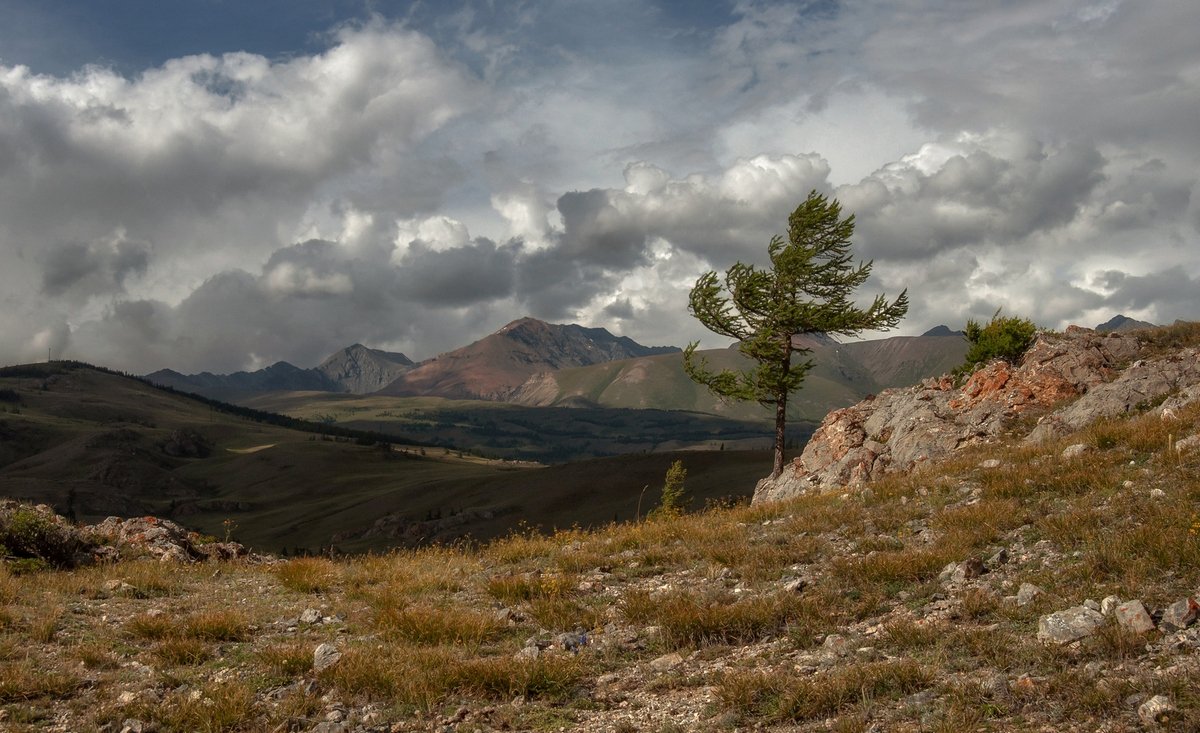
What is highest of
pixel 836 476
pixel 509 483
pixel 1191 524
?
pixel 1191 524

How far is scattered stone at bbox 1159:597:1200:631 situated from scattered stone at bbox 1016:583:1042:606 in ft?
4.15

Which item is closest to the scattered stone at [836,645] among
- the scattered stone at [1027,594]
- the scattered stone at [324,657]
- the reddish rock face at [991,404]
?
the scattered stone at [1027,594]

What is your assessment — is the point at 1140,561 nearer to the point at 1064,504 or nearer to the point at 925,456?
the point at 1064,504

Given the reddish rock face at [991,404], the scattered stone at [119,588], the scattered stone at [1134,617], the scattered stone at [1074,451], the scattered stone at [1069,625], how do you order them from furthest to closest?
1. the reddish rock face at [991,404]
2. the scattered stone at [1074,451]
3. the scattered stone at [119,588]
4. the scattered stone at [1069,625]
5. the scattered stone at [1134,617]

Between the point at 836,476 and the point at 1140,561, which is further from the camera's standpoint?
the point at 836,476

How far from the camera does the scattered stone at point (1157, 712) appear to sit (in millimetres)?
5297

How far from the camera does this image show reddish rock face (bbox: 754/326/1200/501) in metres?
22.4

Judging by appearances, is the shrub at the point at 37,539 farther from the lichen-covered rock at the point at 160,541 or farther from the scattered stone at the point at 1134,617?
the scattered stone at the point at 1134,617

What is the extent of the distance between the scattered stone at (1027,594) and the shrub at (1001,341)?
27.4 metres

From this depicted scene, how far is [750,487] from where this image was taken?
8944 centimetres

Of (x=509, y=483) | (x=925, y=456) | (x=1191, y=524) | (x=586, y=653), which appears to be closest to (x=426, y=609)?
(x=586, y=653)

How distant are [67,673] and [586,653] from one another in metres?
5.86

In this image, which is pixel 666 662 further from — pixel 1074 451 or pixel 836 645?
pixel 1074 451

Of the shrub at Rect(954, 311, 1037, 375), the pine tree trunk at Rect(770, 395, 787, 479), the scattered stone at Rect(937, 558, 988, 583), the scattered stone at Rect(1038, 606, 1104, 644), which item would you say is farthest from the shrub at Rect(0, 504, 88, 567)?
the shrub at Rect(954, 311, 1037, 375)
